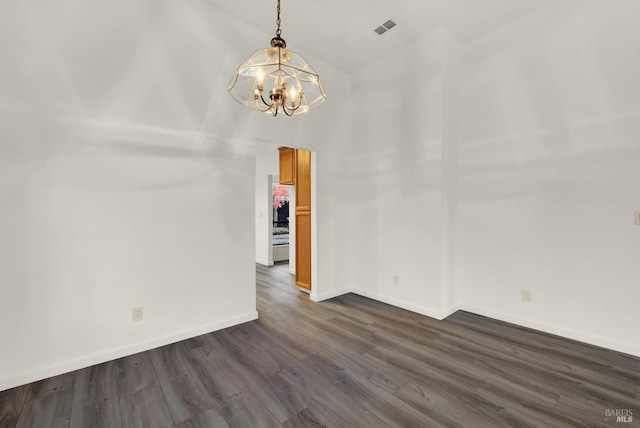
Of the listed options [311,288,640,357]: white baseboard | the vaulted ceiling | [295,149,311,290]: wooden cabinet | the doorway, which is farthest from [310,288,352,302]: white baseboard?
the vaulted ceiling

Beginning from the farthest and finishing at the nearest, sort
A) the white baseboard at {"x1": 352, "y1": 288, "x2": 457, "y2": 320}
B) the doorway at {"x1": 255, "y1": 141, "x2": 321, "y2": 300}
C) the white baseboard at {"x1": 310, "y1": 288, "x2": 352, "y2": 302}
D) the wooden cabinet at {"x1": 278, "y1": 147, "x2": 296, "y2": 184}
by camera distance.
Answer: the doorway at {"x1": 255, "y1": 141, "x2": 321, "y2": 300}, the wooden cabinet at {"x1": 278, "y1": 147, "x2": 296, "y2": 184}, the white baseboard at {"x1": 310, "y1": 288, "x2": 352, "y2": 302}, the white baseboard at {"x1": 352, "y1": 288, "x2": 457, "y2": 320}

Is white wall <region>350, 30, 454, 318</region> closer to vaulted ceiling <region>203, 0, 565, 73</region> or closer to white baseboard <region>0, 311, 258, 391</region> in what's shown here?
vaulted ceiling <region>203, 0, 565, 73</region>

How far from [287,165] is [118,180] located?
10.2ft

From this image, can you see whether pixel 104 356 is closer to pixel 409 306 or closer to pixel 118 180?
pixel 118 180

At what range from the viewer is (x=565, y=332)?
283cm

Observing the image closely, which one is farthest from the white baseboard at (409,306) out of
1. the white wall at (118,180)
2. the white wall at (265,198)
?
the white wall at (265,198)

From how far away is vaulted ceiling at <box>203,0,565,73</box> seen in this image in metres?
2.90

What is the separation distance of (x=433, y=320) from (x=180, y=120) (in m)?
3.41

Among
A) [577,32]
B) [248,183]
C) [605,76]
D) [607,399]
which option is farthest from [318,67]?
[607,399]

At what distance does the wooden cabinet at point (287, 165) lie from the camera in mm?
5051

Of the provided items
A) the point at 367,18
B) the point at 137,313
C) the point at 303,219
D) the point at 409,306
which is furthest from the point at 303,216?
the point at 367,18

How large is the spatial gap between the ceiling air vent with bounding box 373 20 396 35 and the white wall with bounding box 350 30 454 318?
451 mm

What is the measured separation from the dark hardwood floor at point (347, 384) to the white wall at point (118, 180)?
0.31 meters

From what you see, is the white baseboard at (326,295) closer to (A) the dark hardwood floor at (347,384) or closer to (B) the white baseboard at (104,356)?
(A) the dark hardwood floor at (347,384)
